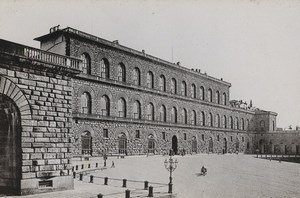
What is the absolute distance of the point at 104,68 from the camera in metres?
32.6

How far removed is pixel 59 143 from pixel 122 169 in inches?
352

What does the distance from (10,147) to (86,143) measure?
1487 cm

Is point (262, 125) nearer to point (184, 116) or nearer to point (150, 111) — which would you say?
point (184, 116)

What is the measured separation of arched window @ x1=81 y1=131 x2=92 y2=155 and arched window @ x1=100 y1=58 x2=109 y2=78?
6017 millimetres

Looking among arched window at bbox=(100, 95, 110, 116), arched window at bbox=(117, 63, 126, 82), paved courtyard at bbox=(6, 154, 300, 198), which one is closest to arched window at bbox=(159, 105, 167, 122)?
arched window at bbox=(117, 63, 126, 82)

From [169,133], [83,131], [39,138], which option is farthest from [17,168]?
[169,133]

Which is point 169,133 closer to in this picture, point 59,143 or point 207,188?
point 207,188

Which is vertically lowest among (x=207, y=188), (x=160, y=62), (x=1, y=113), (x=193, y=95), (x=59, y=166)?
(x=207, y=188)

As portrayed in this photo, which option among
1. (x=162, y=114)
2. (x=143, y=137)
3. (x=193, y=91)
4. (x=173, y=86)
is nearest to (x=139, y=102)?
(x=143, y=137)

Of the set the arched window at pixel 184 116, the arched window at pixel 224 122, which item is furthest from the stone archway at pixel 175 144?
the arched window at pixel 224 122

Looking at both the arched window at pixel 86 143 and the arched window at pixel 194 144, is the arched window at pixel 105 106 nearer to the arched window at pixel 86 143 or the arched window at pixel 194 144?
the arched window at pixel 86 143

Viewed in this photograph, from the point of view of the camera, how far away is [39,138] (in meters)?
15.0

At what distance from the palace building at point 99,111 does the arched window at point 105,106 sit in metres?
0.10

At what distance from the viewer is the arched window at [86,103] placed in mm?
29920
